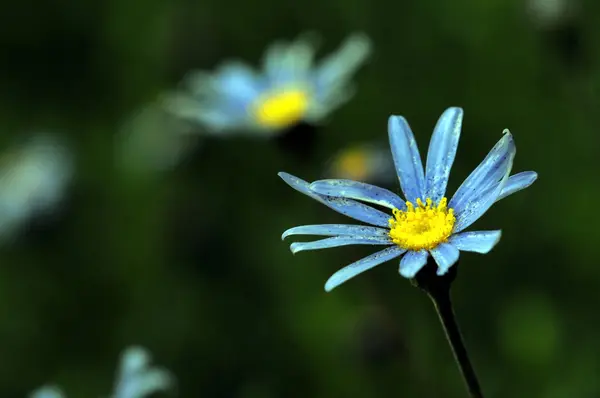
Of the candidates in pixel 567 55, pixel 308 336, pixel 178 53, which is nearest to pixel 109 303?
pixel 308 336

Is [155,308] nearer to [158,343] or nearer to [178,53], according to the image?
[158,343]

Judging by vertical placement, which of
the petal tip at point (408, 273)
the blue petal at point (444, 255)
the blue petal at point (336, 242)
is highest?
the blue petal at point (336, 242)

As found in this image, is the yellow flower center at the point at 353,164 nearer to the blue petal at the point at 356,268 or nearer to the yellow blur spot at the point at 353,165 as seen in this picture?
the yellow blur spot at the point at 353,165

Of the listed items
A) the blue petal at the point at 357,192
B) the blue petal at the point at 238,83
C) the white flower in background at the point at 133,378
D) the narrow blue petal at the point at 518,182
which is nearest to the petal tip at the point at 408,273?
the narrow blue petal at the point at 518,182

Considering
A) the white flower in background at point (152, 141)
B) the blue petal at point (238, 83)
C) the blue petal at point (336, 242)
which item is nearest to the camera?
the blue petal at point (336, 242)

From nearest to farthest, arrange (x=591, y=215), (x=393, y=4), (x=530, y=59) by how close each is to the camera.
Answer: (x=591, y=215) < (x=530, y=59) < (x=393, y=4)

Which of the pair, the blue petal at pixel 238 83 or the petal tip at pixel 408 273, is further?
the blue petal at pixel 238 83

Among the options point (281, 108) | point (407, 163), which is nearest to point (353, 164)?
point (281, 108)

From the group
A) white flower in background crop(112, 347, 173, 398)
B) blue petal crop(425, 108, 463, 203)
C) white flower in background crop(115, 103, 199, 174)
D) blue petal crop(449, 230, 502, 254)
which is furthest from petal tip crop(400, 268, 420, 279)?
white flower in background crop(115, 103, 199, 174)
